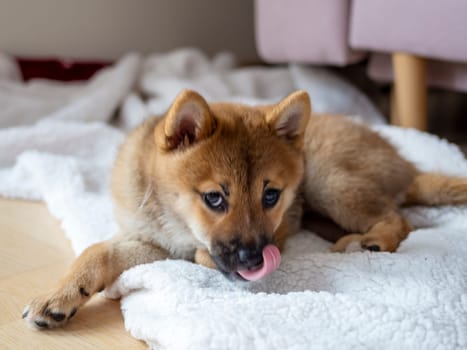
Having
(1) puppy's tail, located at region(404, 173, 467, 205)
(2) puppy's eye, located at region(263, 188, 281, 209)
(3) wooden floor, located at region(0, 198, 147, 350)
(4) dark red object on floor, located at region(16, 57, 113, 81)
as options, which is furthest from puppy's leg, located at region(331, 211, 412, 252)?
(4) dark red object on floor, located at region(16, 57, 113, 81)

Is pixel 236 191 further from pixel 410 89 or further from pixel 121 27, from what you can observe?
pixel 121 27

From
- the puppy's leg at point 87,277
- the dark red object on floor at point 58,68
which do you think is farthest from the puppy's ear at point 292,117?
the dark red object on floor at point 58,68

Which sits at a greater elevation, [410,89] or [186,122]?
[186,122]

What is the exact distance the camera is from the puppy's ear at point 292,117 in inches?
50.7

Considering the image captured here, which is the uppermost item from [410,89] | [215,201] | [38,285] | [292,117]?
[292,117]

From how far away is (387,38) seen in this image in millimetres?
2143

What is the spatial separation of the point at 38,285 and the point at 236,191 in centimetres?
54

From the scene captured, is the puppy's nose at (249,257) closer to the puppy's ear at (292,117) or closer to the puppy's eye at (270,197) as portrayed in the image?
the puppy's eye at (270,197)

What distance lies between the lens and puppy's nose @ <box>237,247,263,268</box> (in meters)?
1.14

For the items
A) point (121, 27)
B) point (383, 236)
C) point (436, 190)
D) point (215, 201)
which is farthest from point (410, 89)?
point (121, 27)

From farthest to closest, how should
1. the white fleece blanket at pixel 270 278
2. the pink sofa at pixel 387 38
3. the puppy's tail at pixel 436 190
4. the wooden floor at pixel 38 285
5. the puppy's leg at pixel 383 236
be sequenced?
the pink sofa at pixel 387 38
the puppy's tail at pixel 436 190
the puppy's leg at pixel 383 236
the wooden floor at pixel 38 285
the white fleece blanket at pixel 270 278

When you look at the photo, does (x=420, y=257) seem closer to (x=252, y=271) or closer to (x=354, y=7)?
(x=252, y=271)

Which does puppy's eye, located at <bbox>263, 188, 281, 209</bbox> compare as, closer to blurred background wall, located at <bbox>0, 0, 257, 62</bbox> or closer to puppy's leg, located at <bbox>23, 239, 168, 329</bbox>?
puppy's leg, located at <bbox>23, 239, 168, 329</bbox>

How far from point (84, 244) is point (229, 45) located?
2.53m
